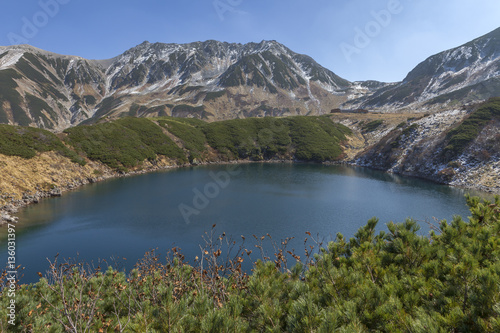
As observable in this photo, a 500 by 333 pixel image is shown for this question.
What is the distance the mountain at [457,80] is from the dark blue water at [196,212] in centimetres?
12430

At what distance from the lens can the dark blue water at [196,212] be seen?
2564cm

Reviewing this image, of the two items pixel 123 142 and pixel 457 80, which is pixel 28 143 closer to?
pixel 123 142

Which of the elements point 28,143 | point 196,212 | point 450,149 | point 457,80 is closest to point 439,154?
point 450,149

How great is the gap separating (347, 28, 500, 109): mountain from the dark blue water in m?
124

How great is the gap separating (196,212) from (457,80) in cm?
20958

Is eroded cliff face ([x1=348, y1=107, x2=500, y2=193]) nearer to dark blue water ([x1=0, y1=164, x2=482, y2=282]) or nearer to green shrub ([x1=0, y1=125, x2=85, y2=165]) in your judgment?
dark blue water ([x1=0, y1=164, x2=482, y2=282])

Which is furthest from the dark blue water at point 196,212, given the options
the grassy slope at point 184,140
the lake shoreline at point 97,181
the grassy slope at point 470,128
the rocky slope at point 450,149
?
the grassy slope at point 184,140

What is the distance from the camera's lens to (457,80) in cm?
16825

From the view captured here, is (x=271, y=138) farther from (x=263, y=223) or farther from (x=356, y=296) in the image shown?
(x=356, y=296)

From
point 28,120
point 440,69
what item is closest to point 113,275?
point 28,120

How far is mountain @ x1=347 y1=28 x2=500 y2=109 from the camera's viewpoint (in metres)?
143

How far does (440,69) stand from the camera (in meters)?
192

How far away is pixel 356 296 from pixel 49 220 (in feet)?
129

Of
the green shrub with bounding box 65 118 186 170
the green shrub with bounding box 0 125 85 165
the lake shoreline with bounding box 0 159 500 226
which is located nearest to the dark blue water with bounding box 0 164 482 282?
the lake shoreline with bounding box 0 159 500 226
